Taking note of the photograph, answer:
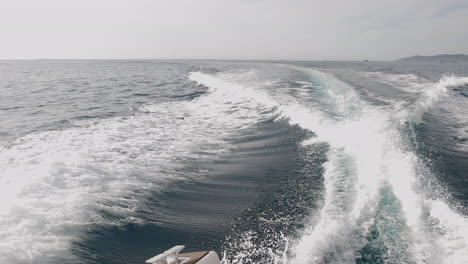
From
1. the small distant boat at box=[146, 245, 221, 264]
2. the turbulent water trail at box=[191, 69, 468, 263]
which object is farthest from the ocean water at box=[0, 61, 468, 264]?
the small distant boat at box=[146, 245, 221, 264]

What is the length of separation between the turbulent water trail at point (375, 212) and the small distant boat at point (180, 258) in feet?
5.10

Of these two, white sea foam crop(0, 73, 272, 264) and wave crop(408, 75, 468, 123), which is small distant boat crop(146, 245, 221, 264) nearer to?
white sea foam crop(0, 73, 272, 264)

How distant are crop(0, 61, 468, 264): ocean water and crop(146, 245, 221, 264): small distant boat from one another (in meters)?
1.07

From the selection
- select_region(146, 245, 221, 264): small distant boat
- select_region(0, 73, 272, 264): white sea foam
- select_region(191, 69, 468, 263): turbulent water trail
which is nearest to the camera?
select_region(146, 245, 221, 264): small distant boat

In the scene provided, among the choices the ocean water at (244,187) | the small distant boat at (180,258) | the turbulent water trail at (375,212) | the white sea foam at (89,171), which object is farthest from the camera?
the white sea foam at (89,171)

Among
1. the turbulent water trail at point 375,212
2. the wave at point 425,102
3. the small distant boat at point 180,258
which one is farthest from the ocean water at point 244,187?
the small distant boat at point 180,258

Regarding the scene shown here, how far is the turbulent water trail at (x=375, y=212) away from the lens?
514 cm

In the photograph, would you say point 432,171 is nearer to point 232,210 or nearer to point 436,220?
point 436,220

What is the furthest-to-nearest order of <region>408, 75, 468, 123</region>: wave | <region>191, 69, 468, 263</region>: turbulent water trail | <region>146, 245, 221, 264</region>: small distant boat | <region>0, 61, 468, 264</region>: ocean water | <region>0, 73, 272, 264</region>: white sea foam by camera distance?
<region>408, 75, 468, 123</region>: wave, <region>0, 73, 272, 264</region>: white sea foam, <region>0, 61, 468, 264</region>: ocean water, <region>191, 69, 468, 263</region>: turbulent water trail, <region>146, 245, 221, 264</region>: small distant boat

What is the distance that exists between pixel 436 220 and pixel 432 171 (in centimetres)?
302

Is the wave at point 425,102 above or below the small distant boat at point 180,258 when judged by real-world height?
above

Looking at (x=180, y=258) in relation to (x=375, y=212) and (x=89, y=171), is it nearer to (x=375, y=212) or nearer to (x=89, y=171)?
(x=375, y=212)

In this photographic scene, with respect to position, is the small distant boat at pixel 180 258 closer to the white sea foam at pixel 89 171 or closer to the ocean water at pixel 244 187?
the ocean water at pixel 244 187

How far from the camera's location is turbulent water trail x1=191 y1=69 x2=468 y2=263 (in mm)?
5145
